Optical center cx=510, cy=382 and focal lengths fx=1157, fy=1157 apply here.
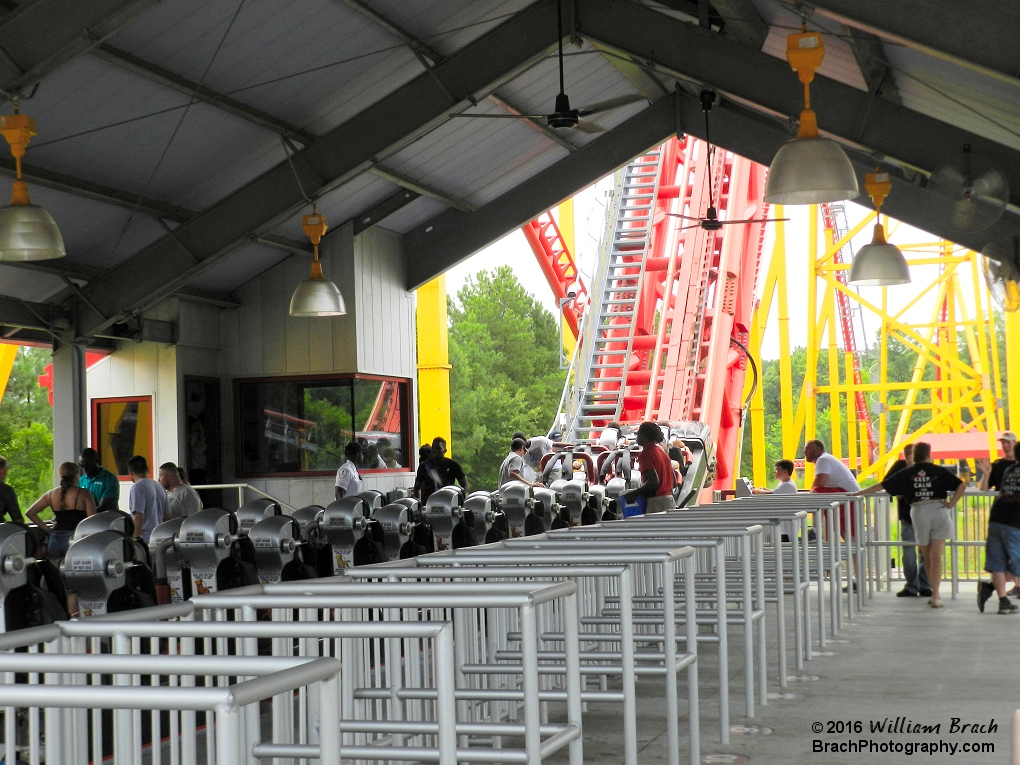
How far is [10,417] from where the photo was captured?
5750 cm

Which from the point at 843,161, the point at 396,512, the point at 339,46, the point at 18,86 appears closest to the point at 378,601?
the point at 843,161

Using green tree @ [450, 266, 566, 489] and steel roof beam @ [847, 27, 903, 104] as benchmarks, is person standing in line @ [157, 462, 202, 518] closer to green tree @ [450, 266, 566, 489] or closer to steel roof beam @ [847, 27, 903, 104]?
steel roof beam @ [847, 27, 903, 104]


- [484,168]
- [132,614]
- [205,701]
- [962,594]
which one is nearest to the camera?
[205,701]

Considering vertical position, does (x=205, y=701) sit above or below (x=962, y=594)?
above

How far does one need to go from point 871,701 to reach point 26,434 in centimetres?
5388

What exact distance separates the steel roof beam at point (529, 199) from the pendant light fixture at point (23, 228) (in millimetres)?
→ 11178

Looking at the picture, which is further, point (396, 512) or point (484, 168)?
point (484, 168)

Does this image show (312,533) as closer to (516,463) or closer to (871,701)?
(871,701)

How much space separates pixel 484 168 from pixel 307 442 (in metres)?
4.93

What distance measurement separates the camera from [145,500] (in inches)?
411

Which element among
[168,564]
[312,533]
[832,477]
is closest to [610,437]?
[832,477]

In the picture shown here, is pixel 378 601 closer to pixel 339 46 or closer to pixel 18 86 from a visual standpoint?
pixel 18 86

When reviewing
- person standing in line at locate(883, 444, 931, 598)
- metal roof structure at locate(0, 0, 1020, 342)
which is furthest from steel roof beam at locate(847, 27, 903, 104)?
person standing in line at locate(883, 444, 931, 598)

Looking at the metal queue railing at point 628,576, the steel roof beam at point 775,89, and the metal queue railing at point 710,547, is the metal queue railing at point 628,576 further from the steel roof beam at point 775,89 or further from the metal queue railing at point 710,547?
the steel roof beam at point 775,89
